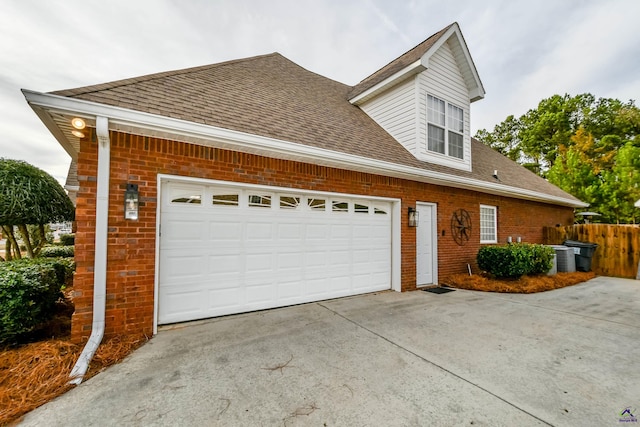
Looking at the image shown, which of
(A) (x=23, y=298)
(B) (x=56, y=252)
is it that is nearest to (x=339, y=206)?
(A) (x=23, y=298)

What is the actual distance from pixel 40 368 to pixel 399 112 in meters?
8.28

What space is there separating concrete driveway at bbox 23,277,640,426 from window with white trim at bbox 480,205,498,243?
13.2ft

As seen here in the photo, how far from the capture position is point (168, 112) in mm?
3691

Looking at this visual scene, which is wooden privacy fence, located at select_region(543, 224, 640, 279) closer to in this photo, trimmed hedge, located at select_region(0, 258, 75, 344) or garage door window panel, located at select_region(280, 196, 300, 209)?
garage door window panel, located at select_region(280, 196, 300, 209)

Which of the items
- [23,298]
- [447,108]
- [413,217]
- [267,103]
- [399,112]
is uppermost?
[447,108]

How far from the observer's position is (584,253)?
870cm

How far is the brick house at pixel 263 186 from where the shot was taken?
3383mm

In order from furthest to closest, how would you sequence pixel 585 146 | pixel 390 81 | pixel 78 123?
pixel 585 146, pixel 390 81, pixel 78 123

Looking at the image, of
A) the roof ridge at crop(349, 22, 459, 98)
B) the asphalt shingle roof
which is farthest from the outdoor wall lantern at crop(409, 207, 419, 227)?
the roof ridge at crop(349, 22, 459, 98)

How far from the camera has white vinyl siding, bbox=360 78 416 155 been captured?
22.6ft

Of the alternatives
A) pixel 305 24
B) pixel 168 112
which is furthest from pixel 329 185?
pixel 305 24

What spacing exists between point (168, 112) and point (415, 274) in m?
6.20

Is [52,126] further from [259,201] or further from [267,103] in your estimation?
[267,103]

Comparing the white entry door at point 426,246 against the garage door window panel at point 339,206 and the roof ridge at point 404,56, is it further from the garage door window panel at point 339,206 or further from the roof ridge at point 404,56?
the roof ridge at point 404,56
